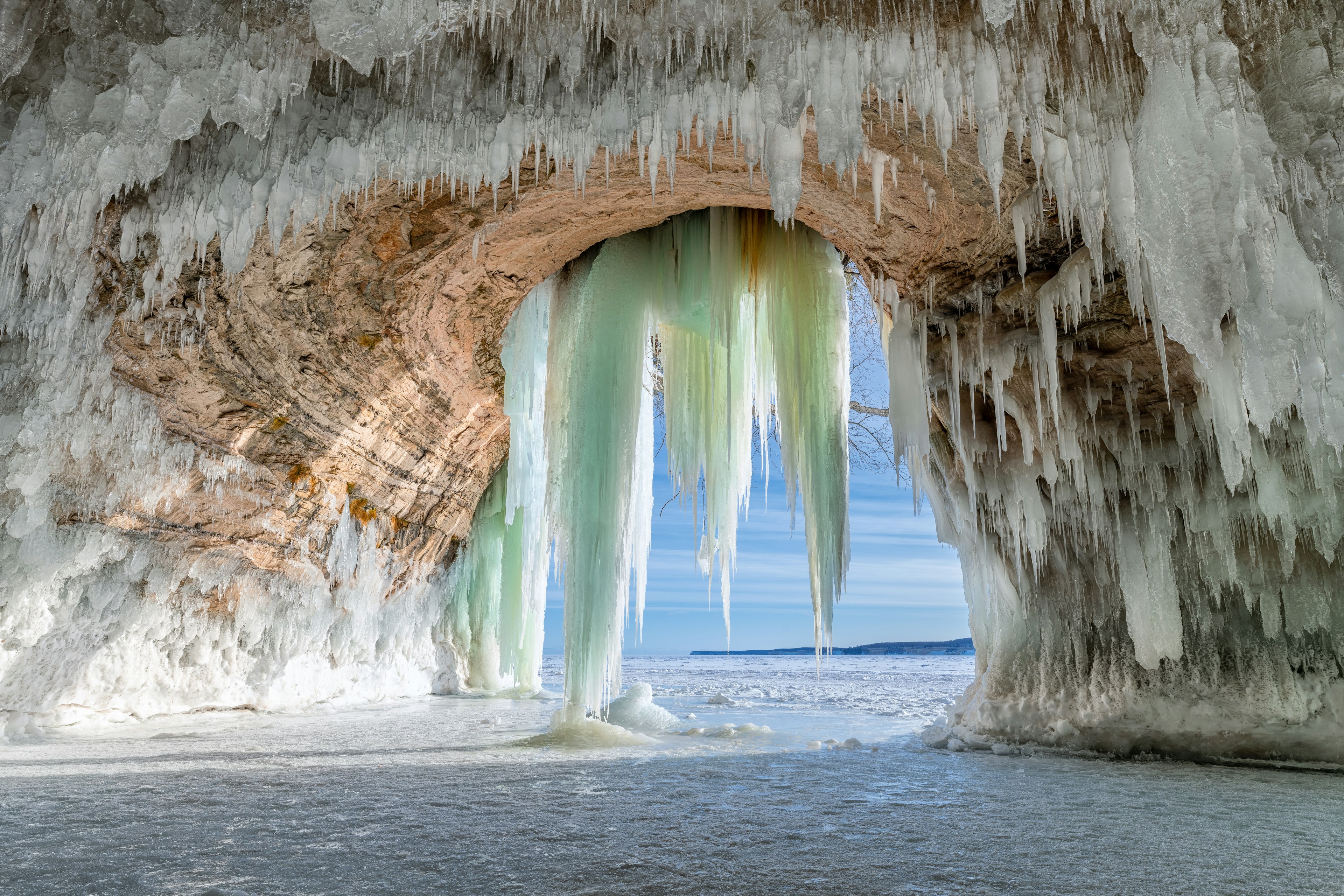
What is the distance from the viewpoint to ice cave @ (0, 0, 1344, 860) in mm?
3051

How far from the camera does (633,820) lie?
2.79 m

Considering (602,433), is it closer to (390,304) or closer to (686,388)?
(686,388)

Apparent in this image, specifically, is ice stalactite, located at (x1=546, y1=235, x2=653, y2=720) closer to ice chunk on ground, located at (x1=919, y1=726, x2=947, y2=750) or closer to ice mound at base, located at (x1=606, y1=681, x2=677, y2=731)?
ice mound at base, located at (x1=606, y1=681, x2=677, y2=731)

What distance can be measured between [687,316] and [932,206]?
2.15m

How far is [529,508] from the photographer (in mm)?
7652

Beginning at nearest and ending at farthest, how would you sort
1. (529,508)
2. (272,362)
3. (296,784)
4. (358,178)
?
(296,784)
(358,178)
(272,362)
(529,508)

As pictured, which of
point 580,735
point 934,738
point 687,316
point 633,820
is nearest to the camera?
point 633,820

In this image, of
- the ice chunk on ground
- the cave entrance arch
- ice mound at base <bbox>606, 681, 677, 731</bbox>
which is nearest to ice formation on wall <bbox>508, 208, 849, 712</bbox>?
the cave entrance arch

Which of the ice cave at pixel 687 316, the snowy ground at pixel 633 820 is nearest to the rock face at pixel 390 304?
the ice cave at pixel 687 316

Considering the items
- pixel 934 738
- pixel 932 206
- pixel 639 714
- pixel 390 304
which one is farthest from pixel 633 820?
pixel 639 714

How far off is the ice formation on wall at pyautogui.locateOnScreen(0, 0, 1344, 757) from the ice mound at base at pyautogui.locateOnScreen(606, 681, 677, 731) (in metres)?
2.10

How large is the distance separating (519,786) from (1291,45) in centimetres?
416

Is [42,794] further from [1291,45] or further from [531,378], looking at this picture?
[1291,45]

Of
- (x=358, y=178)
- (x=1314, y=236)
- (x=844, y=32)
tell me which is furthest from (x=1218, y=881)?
(x=358, y=178)
